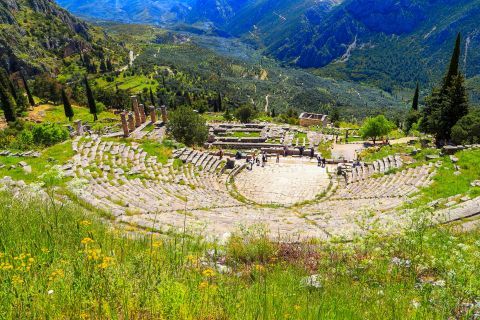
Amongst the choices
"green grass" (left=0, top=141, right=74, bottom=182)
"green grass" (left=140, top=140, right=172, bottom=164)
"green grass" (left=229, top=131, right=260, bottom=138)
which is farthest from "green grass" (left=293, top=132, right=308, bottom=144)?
"green grass" (left=0, top=141, right=74, bottom=182)

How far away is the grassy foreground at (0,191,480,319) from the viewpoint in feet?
14.6

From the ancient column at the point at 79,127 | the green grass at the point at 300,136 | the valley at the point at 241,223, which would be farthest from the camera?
the green grass at the point at 300,136

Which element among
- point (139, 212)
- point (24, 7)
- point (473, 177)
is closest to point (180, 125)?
point (139, 212)

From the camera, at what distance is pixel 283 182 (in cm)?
2716

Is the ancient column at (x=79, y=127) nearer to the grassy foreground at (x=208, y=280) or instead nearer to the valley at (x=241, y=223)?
the valley at (x=241, y=223)

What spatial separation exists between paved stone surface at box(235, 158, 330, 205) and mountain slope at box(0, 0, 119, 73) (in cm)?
9489

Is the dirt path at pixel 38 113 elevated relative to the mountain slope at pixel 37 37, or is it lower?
lower

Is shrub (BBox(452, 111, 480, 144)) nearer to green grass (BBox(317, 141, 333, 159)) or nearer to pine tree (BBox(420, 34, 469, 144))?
pine tree (BBox(420, 34, 469, 144))

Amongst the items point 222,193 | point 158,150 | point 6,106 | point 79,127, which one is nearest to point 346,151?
point 222,193

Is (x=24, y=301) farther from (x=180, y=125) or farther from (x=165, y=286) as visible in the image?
(x=180, y=125)

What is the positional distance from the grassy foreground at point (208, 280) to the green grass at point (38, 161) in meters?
9.72

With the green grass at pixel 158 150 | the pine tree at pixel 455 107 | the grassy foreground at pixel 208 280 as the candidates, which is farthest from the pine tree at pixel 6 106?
the pine tree at pixel 455 107

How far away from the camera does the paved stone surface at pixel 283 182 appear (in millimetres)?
23953

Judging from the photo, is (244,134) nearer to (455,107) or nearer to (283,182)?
(283,182)
